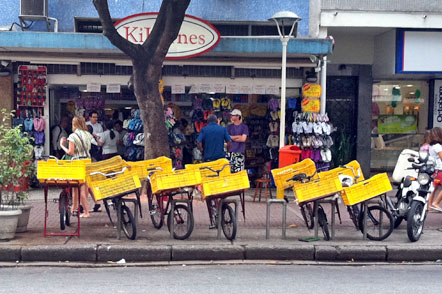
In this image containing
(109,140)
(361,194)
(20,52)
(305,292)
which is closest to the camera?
(305,292)

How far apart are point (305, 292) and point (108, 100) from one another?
9302 millimetres

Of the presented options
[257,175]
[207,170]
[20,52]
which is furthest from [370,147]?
[20,52]

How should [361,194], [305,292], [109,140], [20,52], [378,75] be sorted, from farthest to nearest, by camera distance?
[378,75]
[109,140]
[20,52]
[361,194]
[305,292]

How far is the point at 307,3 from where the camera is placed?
14.3 metres

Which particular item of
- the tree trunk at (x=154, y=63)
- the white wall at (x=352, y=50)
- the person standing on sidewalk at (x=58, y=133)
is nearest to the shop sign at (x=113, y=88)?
the person standing on sidewalk at (x=58, y=133)

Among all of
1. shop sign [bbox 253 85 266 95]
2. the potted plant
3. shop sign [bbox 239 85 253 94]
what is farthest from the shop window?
the potted plant

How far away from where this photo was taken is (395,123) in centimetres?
Result: 1673

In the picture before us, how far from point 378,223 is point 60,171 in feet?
16.4

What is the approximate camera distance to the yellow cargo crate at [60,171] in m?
8.56

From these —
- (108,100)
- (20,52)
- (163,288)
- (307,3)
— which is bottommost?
(163,288)

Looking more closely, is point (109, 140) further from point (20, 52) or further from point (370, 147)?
point (370, 147)

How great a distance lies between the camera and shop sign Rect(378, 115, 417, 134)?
16.7m

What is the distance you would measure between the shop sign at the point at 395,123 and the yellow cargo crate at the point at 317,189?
867 cm

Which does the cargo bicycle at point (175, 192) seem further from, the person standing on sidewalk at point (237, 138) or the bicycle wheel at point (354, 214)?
the person standing on sidewalk at point (237, 138)
